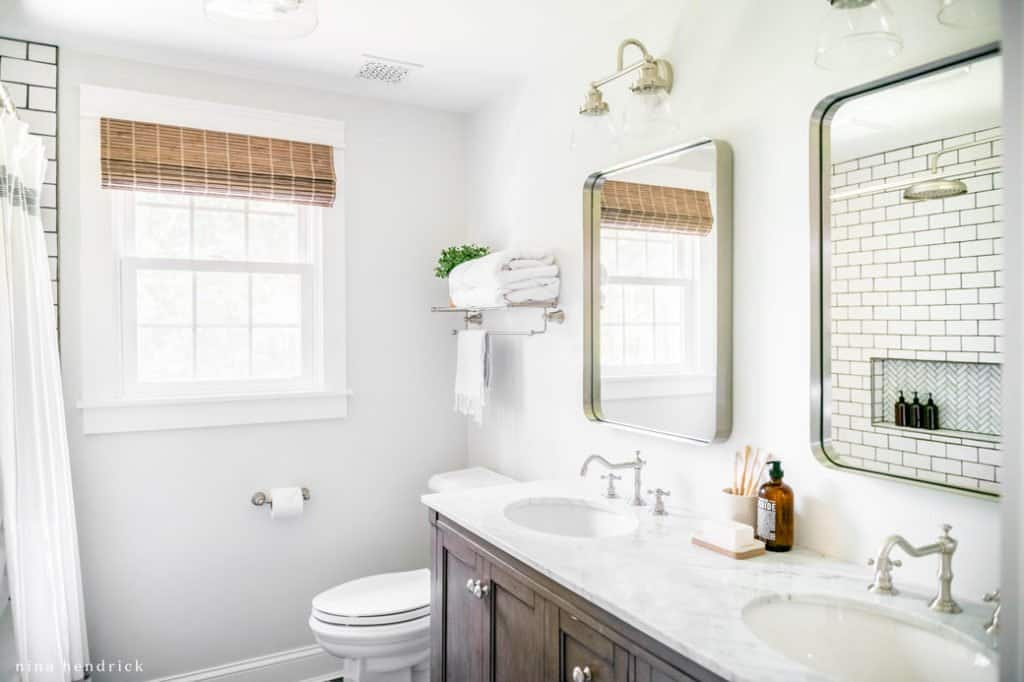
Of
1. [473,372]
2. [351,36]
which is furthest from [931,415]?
[351,36]

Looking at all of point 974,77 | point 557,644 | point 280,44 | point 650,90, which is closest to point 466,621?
point 557,644

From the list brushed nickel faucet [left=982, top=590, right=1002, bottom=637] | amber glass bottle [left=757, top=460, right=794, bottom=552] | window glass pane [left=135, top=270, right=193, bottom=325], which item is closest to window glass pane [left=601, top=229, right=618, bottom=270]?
amber glass bottle [left=757, top=460, right=794, bottom=552]

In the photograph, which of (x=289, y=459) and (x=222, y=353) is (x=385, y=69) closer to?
(x=222, y=353)

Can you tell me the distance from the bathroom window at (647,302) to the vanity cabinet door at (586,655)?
0.78 m

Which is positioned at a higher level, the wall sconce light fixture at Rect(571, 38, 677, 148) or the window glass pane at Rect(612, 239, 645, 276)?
the wall sconce light fixture at Rect(571, 38, 677, 148)

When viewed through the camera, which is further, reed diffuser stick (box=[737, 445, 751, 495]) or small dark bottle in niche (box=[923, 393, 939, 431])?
reed diffuser stick (box=[737, 445, 751, 495])

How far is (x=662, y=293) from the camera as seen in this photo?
2.02 m

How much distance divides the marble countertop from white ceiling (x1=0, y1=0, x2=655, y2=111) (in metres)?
1.54

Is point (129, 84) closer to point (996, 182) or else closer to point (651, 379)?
point (651, 379)

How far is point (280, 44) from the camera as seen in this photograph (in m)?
2.43

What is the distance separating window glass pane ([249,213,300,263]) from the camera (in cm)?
280

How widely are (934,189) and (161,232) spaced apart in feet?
8.31

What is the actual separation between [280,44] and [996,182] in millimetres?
2200

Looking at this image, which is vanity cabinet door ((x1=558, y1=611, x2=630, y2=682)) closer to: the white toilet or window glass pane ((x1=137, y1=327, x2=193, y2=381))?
the white toilet
